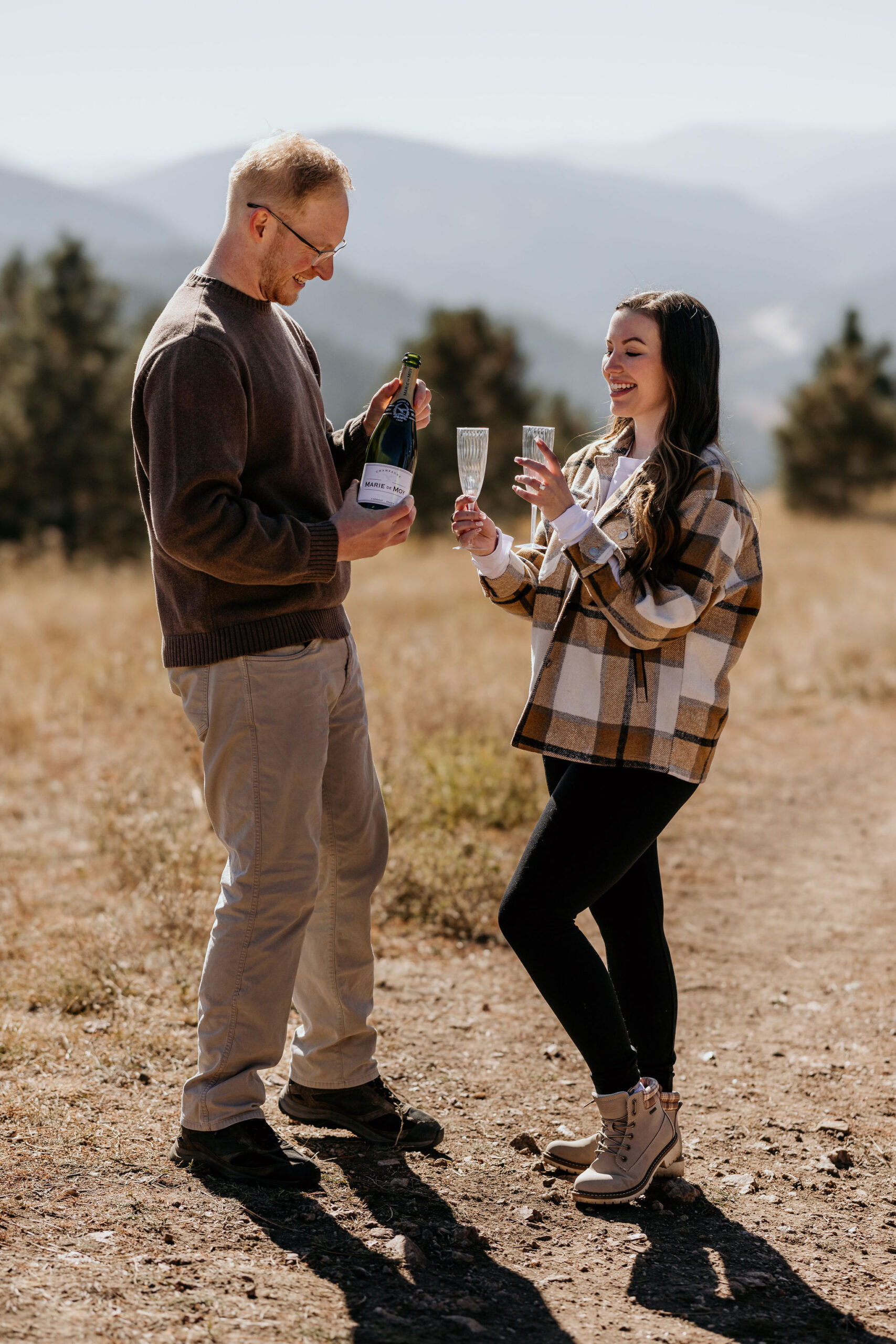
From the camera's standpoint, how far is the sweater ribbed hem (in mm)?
2656

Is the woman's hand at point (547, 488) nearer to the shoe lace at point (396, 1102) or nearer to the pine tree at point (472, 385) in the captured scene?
the shoe lace at point (396, 1102)

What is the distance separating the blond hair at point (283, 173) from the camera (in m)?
2.56

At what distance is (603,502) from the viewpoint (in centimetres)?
279

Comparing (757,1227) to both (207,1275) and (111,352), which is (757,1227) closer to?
(207,1275)

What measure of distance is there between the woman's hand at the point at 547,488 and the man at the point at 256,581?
298mm

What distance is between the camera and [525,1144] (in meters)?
3.15

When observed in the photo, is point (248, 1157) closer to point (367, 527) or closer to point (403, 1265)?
point (403, 1265)

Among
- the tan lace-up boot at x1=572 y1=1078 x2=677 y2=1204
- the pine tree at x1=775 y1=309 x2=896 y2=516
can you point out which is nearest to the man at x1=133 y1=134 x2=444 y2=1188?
the tan lace-up boot at x1=572 y1=1078 x2=677 y2=1204

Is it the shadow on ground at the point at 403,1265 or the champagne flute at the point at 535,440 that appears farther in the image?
the champagne flute at the point at 535,440

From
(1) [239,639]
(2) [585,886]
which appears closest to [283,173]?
(1) [239,639]

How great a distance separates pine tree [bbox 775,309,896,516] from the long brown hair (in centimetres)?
2855

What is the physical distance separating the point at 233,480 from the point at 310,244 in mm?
557

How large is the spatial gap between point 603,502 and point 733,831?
3.79 metres

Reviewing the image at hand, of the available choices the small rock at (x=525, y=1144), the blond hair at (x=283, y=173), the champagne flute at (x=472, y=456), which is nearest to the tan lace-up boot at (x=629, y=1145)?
the small rock at (x=525, y=1144)
